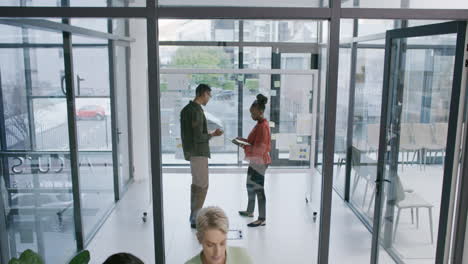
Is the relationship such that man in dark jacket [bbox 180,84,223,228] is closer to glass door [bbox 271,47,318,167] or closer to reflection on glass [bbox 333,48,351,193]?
glass door [bbox 271,47,318,167]

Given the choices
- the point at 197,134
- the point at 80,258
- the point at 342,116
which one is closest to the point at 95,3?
the point at 197,134

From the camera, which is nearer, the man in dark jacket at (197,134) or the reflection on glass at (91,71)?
the man in dark jacket at (197,134)

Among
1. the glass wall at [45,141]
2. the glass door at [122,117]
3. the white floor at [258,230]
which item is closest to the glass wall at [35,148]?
the glass wall at [45,141]

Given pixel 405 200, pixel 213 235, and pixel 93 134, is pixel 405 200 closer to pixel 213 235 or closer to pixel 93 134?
pixel 213 235

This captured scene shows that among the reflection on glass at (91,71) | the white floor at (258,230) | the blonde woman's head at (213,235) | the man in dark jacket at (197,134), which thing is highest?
the reflection on glass at (91,71)

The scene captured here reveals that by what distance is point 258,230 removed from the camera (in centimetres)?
391

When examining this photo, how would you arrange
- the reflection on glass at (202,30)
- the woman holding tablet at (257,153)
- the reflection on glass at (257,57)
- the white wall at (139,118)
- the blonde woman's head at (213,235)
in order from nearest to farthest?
1. the blonde woman's head at (213,235)
2. the reflection on glass at (202,30)
3. the reflection on glass at (257,57)
4. the woman holding tablet at (257,153)
5. the white wall at (139,118)

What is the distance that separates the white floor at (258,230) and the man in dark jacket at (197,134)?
11 centimetres

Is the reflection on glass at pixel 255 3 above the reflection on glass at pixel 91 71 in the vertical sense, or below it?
above

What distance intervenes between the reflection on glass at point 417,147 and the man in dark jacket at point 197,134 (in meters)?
1.57

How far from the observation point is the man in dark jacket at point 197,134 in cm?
325

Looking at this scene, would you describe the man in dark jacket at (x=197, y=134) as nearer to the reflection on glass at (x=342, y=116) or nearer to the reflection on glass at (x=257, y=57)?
the reflection on glass at (x=257, y=57)

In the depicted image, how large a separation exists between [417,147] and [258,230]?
1693 mm

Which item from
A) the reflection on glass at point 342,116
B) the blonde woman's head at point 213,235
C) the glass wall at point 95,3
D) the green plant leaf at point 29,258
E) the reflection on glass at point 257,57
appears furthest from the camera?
the reflection on glass at point 342,116
